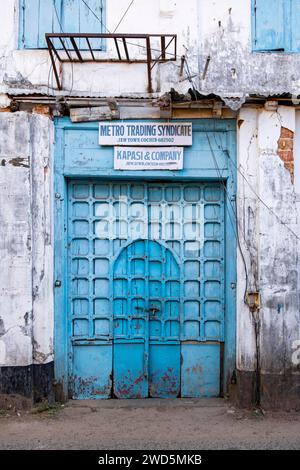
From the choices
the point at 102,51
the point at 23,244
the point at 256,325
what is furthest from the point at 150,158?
the point at 256,325

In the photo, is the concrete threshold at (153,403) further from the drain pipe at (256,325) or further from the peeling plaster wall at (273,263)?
the peeling plaster wall at (273,263)

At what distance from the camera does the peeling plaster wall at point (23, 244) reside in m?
5.71

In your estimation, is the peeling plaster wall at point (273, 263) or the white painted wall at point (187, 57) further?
the white painted wall at point (187, 57)

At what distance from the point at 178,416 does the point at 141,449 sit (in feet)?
3.02

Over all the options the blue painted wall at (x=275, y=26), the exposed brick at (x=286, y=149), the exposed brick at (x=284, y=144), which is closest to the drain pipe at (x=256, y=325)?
the exposed brick at (x=286, y=149)

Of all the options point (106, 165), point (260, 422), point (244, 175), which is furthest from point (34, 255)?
point (260, 422)

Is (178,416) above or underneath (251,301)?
underneath

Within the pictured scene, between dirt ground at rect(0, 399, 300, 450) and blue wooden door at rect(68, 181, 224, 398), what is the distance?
29cm

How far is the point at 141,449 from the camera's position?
480 cm

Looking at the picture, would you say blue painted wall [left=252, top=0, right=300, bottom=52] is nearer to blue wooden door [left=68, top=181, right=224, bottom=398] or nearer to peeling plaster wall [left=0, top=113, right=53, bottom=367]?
blue wooden door [left=68, top=181, right=224, bottom=398]

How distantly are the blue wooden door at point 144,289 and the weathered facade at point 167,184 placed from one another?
0.08 feet

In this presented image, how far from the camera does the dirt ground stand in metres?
4.91

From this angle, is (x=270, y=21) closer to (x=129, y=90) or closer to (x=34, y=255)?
(x=129, y=90)

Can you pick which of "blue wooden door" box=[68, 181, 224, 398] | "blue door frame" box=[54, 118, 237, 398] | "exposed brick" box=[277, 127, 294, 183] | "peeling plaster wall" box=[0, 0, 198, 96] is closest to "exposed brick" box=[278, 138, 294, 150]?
"exposed brick" box=[277, 127, 294, 183]
